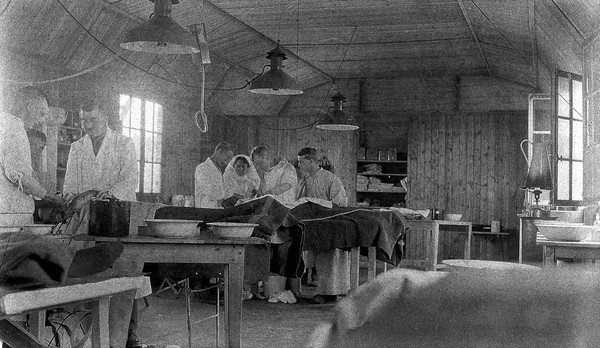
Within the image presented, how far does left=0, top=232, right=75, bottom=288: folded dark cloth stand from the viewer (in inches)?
63.9

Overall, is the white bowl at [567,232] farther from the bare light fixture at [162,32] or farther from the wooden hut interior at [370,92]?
the bare light fixture at [162,32]

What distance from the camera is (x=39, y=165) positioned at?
7434mm

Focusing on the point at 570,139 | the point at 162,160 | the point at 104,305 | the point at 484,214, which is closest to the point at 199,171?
the point at 162,160

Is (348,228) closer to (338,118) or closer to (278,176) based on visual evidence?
(278,176)

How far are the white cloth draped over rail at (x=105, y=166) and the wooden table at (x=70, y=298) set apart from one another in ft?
7.85

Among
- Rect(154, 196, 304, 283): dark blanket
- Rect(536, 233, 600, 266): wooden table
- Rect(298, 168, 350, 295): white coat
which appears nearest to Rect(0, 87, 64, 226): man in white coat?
Rect(154, 196, 304, 283): dark blanket

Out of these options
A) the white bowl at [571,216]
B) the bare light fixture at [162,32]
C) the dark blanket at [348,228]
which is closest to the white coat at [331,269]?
the dark blanket at [348,228]

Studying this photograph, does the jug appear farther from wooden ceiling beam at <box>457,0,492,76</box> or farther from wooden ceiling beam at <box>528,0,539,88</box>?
wooden ceiling beam at <box>457,0,492,76</box>

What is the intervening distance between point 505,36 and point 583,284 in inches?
349

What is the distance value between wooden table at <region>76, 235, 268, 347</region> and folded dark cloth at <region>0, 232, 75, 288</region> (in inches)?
57.4

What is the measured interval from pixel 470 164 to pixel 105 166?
351 inches

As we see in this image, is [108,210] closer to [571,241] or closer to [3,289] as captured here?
[3,289]

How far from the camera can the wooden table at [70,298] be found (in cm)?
159

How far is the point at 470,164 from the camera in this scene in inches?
490
